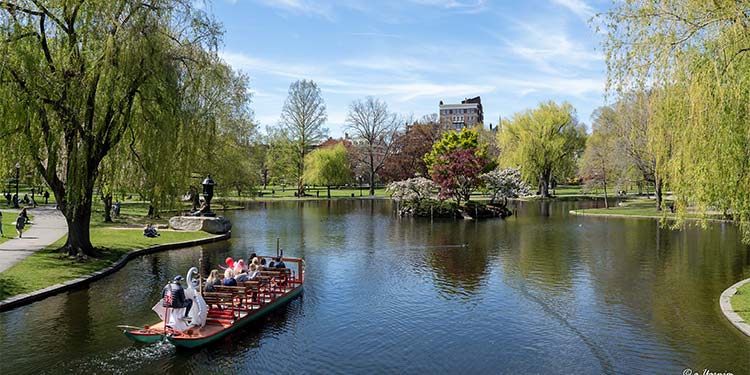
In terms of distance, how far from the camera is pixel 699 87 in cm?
1490

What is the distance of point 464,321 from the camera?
16828 millimetres

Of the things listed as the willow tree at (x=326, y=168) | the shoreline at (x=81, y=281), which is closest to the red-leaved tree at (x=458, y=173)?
the shoreline at (x=81, y=281)

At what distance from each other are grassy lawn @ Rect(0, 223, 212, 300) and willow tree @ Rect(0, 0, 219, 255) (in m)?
1.10

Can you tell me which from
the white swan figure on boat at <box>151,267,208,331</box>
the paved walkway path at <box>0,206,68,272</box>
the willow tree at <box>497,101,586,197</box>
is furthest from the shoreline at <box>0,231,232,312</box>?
the willow tree at <box>497,101,586,197</box>

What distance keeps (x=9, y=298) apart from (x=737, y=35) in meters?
23.4

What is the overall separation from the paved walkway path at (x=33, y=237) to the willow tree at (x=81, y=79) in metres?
2.35

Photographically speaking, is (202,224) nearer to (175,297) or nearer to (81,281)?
(81,281)

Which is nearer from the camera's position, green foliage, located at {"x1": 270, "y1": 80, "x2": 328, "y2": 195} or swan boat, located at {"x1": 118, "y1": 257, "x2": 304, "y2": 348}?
swan boat, located at {"x1": 118, "y1": 257, "x2": 304, "y2": 348}

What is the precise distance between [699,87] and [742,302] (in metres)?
7.71

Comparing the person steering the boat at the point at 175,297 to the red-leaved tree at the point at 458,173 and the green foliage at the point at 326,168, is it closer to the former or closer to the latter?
the red-leaved tree at the point at 458,173

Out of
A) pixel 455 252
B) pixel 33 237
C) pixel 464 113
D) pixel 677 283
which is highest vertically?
pixel 464 113

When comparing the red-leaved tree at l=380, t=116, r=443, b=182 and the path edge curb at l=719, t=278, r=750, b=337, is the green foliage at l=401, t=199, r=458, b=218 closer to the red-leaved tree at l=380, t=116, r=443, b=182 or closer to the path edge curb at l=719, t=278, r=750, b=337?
the path edge curb at l=719, t=278, r=750, b=337

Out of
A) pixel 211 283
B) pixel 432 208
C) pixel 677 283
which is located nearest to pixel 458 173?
pixel 432 208

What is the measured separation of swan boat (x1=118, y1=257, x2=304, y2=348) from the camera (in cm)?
1399
